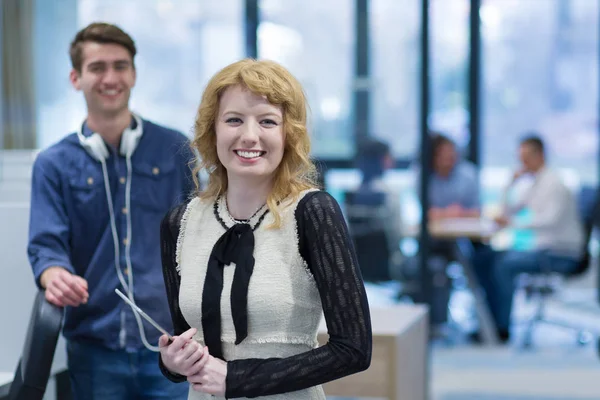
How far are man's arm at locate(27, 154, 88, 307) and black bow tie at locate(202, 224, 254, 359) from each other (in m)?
0.60

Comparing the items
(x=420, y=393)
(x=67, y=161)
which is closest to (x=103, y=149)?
(x=67, y=161)

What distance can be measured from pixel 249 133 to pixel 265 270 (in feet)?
0.74

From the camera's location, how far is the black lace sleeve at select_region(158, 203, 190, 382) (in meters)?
1.63

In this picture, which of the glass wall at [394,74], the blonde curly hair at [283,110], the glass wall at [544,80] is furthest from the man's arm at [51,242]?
the glass wall at [544,80]

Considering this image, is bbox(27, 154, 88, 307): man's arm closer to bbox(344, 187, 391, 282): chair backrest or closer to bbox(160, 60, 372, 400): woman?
bbox(160, 60, 372, 400): woman

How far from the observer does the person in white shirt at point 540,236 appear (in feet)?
21.1

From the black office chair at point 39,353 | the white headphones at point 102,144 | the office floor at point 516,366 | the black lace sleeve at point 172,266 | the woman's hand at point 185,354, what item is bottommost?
the office floor at point 516,366

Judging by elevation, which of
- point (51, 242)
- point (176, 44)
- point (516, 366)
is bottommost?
point (516, 366)

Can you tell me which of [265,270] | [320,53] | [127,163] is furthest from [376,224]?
[265,270]

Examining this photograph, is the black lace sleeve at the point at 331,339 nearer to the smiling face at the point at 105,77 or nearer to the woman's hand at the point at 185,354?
the woman's hand at the point at 185,354

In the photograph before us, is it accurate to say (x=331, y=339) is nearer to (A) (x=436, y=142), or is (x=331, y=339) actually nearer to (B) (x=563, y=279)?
(A) (x=436, y=142)

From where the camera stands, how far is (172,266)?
1660mm

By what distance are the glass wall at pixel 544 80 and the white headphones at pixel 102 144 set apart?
23.4 ft

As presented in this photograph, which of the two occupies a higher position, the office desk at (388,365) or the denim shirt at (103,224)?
the denim shirt at (103,224)
